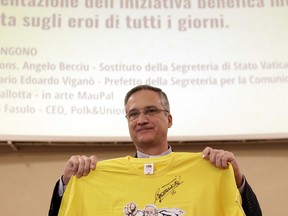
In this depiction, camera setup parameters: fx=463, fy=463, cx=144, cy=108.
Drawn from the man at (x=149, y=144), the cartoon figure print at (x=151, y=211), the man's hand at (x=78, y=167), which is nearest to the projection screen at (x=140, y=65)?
the man at (x=149, y=144)

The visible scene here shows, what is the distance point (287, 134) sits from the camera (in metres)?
2.67

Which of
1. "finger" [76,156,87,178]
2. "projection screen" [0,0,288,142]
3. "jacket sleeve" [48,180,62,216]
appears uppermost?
"projection screen" [0,0,288,142]

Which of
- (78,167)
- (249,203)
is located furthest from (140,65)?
(249,203)

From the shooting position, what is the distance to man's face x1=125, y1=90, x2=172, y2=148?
6.38ft

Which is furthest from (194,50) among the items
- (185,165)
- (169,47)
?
(185,165)

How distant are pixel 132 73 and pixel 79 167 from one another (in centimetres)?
110

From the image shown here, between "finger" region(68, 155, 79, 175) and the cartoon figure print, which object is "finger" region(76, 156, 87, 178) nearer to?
"finger" region(68, 155, 79, 175)

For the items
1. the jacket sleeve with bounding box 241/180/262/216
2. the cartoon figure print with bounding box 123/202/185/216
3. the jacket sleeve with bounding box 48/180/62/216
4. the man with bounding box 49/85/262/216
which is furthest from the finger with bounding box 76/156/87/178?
the jacket sleeve with bounding box 241/180/262/216

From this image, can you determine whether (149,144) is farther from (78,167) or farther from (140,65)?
(140,65)

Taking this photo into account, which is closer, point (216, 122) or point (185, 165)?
point (185, 165)

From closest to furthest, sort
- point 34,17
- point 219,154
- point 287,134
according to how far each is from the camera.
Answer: point 219,154
point 287,134
point 34,17

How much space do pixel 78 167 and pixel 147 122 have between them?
0.35 metres

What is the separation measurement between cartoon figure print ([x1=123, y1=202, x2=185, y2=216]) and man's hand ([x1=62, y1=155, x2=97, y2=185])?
229 mm

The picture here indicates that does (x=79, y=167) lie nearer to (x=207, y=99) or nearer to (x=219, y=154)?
(x=219, y=154)
